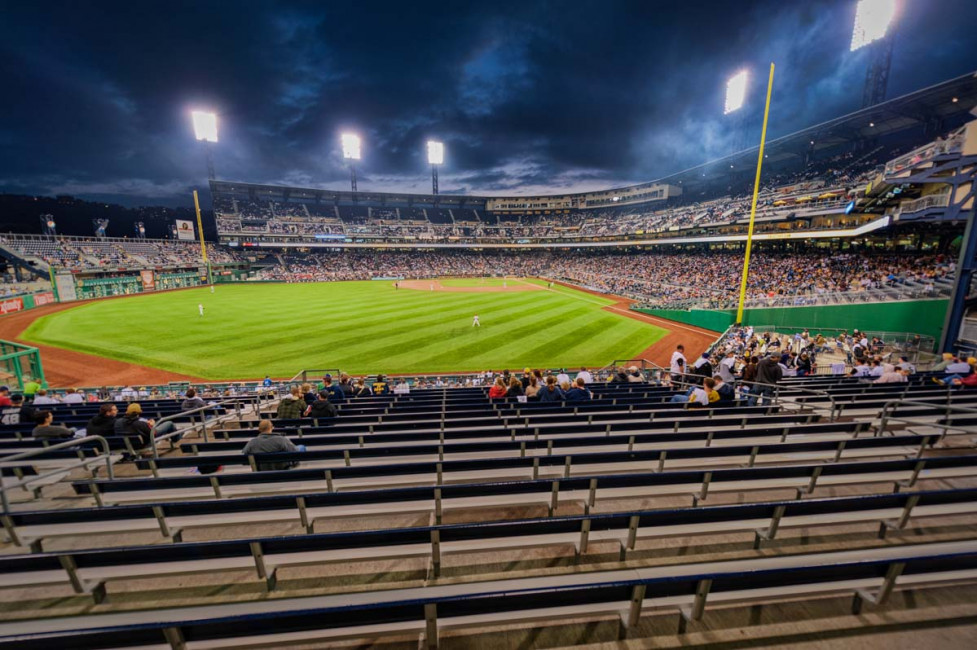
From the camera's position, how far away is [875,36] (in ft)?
108

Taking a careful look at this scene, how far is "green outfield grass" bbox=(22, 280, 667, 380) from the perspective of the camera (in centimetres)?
2047

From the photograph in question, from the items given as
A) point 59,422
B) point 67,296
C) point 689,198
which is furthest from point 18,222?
point 689,198

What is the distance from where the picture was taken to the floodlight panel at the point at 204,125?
57000 millimetres

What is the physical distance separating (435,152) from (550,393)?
7893cm

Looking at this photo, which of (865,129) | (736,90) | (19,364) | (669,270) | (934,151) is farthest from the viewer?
(669,270)

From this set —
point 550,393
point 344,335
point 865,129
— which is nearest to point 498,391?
point 550,393

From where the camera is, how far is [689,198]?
69.1 meters

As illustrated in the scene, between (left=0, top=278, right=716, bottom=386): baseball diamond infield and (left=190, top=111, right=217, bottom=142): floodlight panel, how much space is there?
32.5 meters

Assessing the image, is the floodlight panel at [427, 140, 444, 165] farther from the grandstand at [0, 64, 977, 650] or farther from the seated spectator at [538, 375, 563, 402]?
the seated spectator at [538, 375, 563, 402]

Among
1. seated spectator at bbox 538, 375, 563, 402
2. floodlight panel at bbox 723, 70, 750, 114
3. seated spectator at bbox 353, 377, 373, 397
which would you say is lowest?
seated spectator at bbox 353, 377, 373, 397

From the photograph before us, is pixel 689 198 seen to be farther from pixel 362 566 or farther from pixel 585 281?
pixel 362 566

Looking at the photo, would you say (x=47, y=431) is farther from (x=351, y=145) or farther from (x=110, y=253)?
(x=110, y=253)

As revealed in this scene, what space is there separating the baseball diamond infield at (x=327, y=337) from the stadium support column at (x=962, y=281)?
1057 centimetres

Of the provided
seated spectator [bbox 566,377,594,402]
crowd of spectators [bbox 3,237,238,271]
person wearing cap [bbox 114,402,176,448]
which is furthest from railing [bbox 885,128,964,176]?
crowd of spectators [bbox 3,237,238,271]
